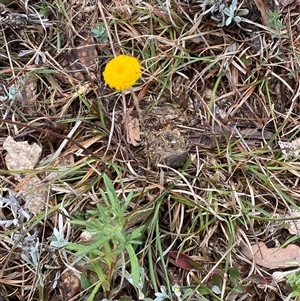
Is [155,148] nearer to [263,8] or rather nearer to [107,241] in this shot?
[107,241]

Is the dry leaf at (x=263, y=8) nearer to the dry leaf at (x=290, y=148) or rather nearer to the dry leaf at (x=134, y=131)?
the dry leaf at (x=290, y=148)

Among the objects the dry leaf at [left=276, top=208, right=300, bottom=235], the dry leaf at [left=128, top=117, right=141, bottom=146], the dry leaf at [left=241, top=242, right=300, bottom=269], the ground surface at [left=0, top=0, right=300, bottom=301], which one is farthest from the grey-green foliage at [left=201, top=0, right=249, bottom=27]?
the dry leaf at [left=241, top=242, right=300, bottom=269]

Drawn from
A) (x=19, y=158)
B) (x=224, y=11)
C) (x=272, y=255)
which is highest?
(x=224, y=11)

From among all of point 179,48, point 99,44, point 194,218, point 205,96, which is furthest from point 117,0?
point 194,218

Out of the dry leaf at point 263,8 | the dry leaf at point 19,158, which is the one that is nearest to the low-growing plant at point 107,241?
the dry leaf at point 19,158

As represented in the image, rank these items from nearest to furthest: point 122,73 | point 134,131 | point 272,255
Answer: point 122,73, point 272,255, point 134,131

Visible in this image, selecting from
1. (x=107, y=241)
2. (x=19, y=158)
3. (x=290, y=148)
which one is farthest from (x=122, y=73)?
(x=290, y=148)

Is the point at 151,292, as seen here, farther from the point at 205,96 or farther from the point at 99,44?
the point at 99,44
